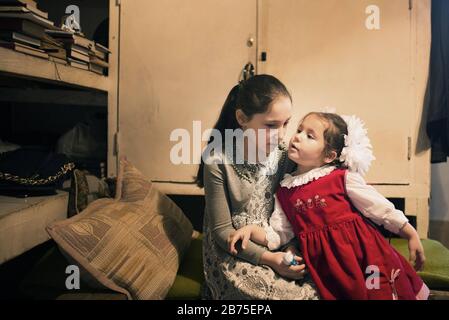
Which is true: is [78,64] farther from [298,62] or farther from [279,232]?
[279,232]

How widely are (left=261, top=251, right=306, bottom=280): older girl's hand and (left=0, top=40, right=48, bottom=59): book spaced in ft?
3.07

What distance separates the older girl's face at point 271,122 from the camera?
1.08 m

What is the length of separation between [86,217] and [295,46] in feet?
3.70

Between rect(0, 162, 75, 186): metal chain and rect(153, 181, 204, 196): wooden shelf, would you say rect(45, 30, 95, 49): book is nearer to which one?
rect(0, 162, 75, 186): metal chain

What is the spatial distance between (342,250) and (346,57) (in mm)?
1027

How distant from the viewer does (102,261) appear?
107 centimetres

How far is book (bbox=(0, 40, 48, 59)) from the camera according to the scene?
1.14 metres

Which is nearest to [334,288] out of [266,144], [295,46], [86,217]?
[266,144]

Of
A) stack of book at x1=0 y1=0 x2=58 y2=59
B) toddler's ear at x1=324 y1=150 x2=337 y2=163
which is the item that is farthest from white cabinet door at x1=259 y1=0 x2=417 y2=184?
stack of book at x1=0 y1=0 x2=58 y2=59

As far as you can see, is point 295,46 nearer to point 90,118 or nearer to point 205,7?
point 205,7

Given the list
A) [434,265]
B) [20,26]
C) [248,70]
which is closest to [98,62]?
[20,26]

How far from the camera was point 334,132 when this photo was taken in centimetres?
105

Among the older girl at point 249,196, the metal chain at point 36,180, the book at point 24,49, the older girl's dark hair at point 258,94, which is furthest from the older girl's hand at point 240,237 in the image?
the book at point 24,49

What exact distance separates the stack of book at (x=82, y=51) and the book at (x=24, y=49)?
127mm
